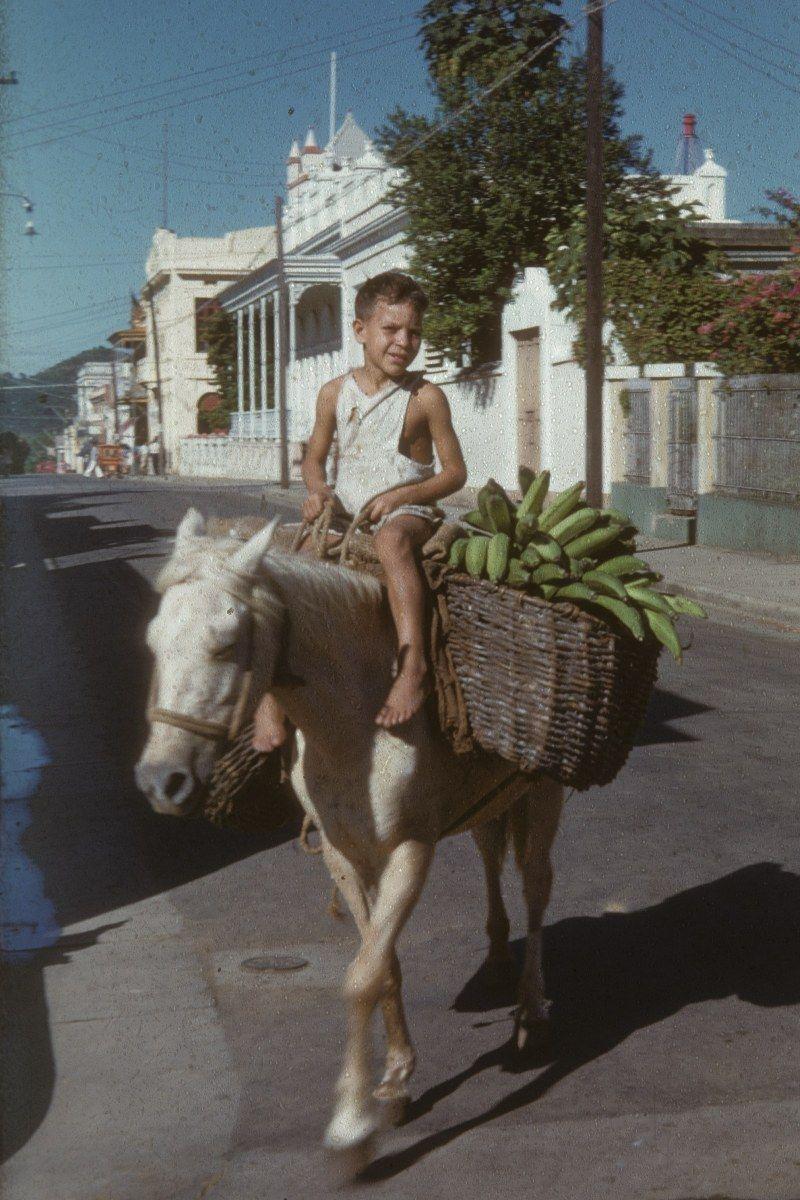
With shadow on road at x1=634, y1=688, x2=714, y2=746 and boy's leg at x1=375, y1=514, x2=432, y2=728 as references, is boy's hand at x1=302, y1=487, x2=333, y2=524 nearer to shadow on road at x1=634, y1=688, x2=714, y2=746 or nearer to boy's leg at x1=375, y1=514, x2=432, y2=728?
boy's leg at x1=375, y1=514, x2=432, y2=728

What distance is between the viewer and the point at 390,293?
429cm

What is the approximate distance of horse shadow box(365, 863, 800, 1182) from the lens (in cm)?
457

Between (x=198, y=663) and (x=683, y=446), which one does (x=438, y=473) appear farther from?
(x=683, y=446)

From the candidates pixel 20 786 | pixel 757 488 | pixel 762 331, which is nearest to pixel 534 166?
pixel 762 331

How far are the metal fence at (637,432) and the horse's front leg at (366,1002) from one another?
21.1 metres

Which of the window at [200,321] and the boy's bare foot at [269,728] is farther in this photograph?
the window at [200,321]

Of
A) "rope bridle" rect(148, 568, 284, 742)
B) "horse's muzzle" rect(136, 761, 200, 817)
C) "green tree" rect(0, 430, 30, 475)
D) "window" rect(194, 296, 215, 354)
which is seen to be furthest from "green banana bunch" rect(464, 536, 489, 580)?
"window" rect(194, 296, 215, 354)

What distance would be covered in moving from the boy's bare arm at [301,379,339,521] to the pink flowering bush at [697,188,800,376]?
17.7 m

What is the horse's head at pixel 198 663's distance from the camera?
3176mm

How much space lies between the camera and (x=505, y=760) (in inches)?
175

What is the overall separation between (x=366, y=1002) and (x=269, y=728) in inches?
29.0

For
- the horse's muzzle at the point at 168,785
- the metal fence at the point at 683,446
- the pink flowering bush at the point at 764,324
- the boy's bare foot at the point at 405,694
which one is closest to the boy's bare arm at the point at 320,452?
the boy's bare foot at the point at 405,694

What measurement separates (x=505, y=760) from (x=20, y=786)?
5.13 m

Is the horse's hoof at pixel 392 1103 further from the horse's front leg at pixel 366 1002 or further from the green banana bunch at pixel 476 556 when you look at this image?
the green banana bunch at pixel 476 556
